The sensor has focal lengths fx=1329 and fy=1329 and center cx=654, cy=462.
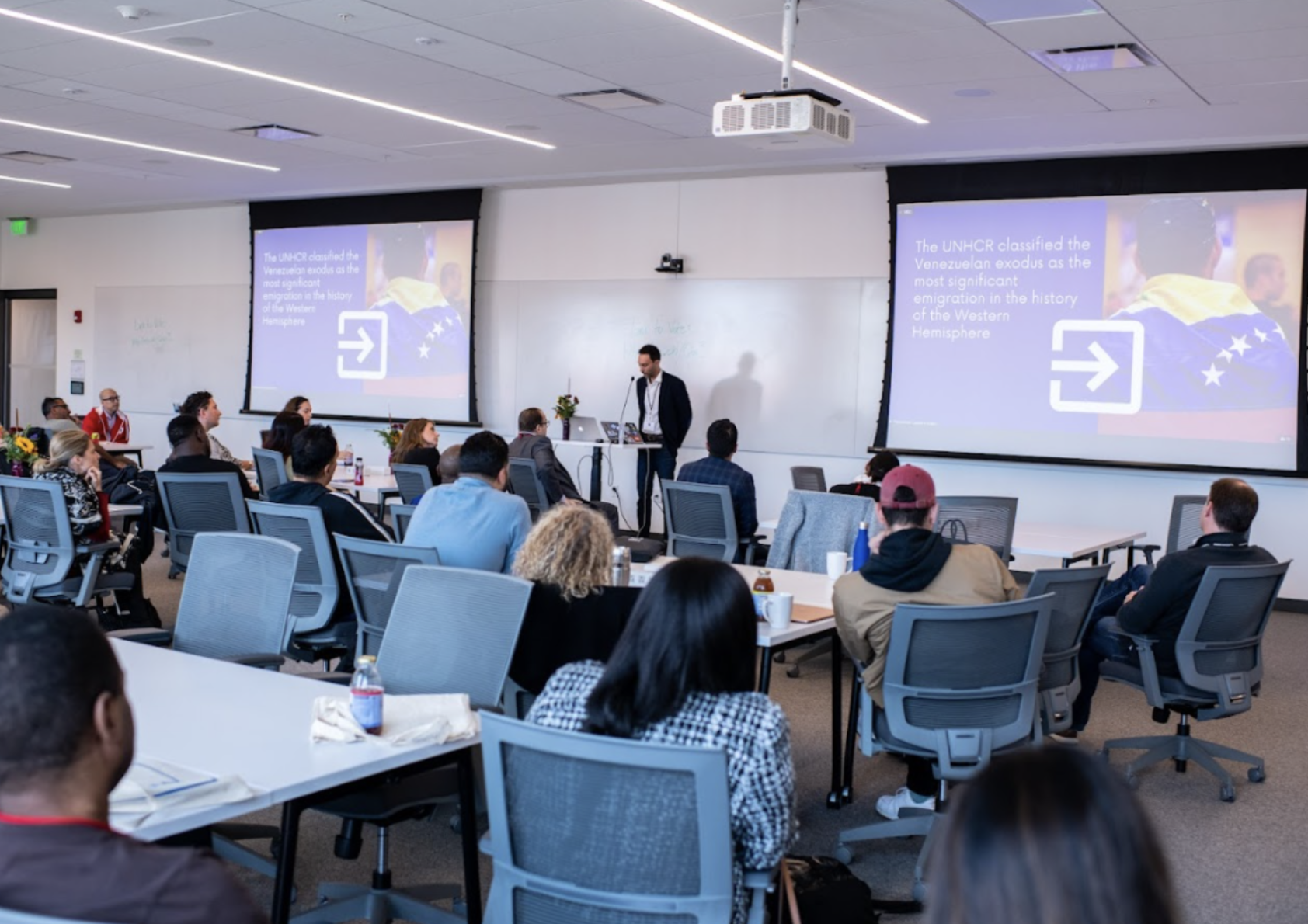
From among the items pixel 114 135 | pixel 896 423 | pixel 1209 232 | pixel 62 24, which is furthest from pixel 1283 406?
pixel 114 135

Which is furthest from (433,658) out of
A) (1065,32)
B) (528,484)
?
(528,484)

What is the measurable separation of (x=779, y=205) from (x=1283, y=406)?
13.2 ft

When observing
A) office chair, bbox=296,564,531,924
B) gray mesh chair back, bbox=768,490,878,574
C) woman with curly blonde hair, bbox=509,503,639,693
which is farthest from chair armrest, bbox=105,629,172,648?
gray mesh chair back, bbox=768,490,878,574

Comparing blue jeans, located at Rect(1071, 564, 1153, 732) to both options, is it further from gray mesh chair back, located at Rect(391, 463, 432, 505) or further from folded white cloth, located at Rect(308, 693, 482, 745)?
gray mesh chair back, located at Rect(391, 463, 432, 505)

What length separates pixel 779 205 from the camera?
10.6m

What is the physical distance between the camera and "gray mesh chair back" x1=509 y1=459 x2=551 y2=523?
320 inches

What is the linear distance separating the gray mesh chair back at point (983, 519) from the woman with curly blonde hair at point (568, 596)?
9.73 ft

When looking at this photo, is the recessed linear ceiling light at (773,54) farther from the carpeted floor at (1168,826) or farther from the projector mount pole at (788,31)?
the carpeted floor at (1168,826)

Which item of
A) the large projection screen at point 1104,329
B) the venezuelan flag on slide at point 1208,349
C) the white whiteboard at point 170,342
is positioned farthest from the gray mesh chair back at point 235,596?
the white whiteboard at point 170,342

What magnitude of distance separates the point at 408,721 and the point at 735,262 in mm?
8366

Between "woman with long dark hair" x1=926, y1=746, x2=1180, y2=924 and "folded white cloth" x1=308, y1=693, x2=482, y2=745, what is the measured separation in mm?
1712

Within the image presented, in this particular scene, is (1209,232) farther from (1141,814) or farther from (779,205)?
(1141,814)

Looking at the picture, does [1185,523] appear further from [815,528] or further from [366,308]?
[366,308]

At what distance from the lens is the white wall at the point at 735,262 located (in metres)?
9.42
